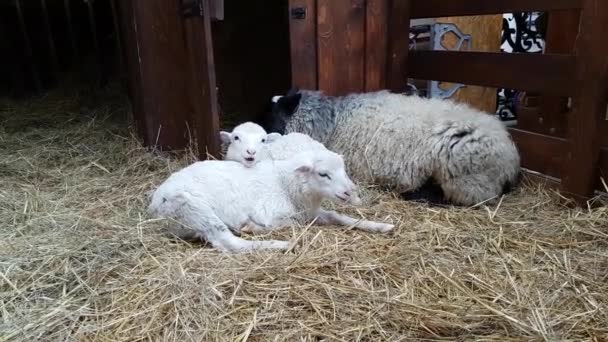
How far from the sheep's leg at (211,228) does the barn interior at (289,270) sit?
0.24 ft

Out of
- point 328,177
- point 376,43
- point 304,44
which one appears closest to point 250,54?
point 304,44

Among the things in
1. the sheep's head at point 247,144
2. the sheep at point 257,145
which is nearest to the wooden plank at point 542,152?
the sheep at point 257,145

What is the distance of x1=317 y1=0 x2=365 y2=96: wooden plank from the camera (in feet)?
13.9

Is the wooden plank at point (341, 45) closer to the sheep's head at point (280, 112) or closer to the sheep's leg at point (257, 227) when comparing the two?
the sheep's head at point (280, 112)

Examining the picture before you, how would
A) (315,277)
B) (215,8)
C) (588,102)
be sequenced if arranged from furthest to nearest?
(215,8) → (588,102) → (315,277)

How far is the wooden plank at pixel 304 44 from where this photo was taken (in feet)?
13.6

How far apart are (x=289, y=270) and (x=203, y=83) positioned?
1.90 m

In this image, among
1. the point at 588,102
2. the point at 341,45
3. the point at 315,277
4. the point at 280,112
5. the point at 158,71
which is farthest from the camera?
the point at 341,45

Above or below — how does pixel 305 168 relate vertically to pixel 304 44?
below

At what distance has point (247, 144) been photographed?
2.96 metres

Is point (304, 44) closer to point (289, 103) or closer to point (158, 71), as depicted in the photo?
point (289, 103)

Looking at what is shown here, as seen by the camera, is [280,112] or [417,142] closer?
[417,142]

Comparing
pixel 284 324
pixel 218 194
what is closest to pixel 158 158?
pixel 218 194

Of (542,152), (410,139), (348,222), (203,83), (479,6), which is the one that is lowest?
(348,222)
